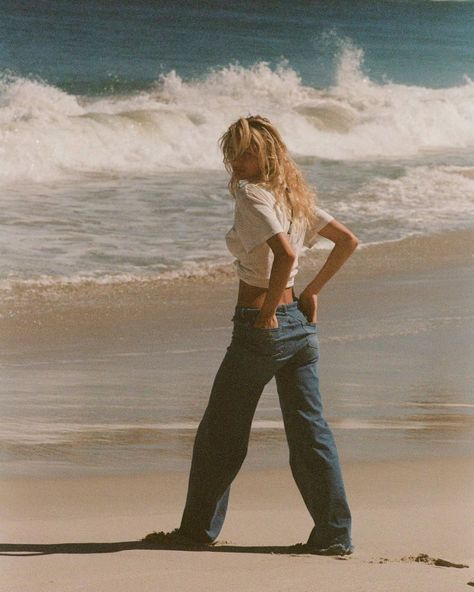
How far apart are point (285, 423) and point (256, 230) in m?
0.61

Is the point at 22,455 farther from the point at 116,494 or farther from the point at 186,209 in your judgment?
the point at 186,209

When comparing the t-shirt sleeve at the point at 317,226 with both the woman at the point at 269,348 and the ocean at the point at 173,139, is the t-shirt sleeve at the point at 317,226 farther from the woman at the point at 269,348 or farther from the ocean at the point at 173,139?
the ocean at the point at 173,139

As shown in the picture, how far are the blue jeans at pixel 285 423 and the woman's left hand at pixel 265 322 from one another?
2 centimetres

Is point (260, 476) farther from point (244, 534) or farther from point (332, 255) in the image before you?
point (332, 255)

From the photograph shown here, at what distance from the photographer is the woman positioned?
3561mm

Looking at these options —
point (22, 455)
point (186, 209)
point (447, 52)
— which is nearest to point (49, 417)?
point (22, 455)

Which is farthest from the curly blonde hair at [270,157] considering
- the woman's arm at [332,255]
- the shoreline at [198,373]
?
the shoreline at [198,373]

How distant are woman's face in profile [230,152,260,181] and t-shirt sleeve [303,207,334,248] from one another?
0.23 metres

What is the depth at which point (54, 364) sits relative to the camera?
22.3 feet

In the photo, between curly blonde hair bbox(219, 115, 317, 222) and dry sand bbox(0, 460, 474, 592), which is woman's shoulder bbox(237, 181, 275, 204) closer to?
curly blonde hair bbox(219, 115, 317, 222)

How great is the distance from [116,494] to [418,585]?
139cm

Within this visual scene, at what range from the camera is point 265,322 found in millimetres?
3596

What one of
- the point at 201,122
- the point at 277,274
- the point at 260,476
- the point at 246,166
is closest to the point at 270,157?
the point at 246,166

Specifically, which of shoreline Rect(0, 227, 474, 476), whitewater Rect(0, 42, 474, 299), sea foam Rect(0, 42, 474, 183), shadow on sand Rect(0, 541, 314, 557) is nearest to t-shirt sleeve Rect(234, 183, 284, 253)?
shadow on sand Rect(0, 541, 314, 557)
